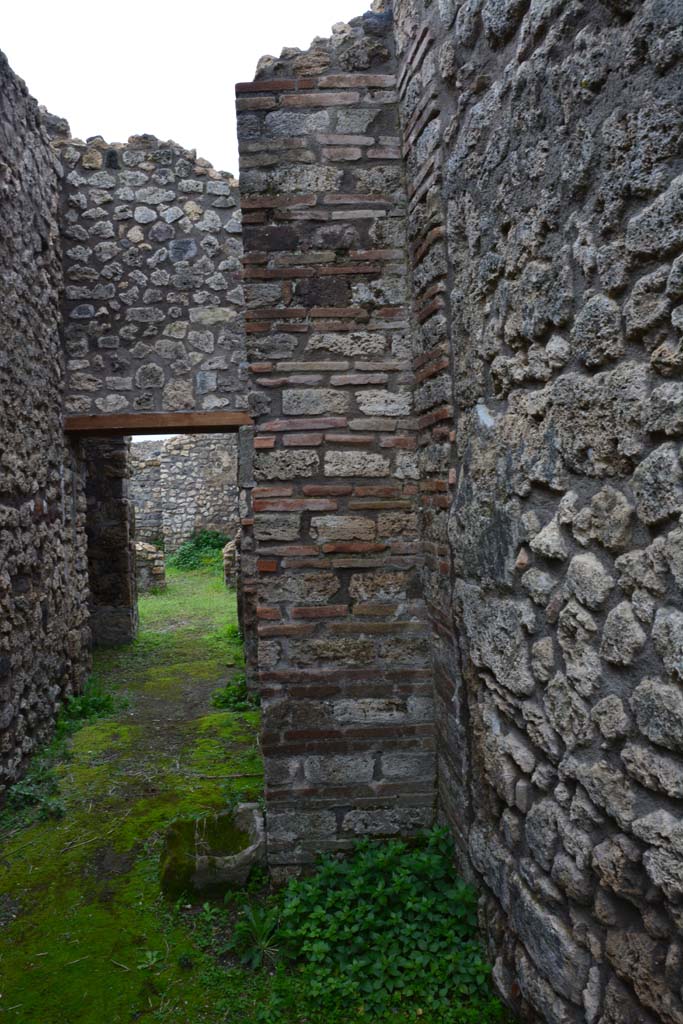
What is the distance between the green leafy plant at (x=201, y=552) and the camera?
15392mm

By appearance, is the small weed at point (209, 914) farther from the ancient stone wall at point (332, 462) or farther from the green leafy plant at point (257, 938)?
the ancient stone wall at point (332, 462)

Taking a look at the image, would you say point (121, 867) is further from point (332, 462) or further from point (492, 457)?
point (492, 457)

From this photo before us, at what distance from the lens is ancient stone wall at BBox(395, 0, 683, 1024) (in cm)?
139

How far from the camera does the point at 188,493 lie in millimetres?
15906

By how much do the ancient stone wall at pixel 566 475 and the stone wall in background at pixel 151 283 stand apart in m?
3.67

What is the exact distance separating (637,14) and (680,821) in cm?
159

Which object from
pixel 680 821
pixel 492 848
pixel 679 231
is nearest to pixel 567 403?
pixel 679 231

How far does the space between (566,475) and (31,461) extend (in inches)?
168

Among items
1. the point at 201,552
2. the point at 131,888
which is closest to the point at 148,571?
the point at 201,552

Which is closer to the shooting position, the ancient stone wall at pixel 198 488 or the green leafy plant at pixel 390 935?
the green leafy plant at pixel 390 935

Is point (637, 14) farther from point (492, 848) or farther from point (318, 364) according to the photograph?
point (492, 848)

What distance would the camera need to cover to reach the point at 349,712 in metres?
3.12

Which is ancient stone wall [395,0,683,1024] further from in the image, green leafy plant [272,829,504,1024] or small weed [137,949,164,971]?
small weed [137,949,164,971]

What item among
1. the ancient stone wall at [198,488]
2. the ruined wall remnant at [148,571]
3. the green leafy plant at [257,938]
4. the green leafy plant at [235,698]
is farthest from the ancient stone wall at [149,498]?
the green leafy plant at [257,938]
